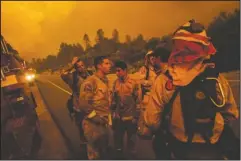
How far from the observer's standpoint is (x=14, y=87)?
10.4 ft

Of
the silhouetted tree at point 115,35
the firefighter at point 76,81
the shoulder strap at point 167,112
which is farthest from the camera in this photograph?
the silhouetted tree at point 115,35

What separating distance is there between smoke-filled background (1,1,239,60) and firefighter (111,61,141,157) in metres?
0.44

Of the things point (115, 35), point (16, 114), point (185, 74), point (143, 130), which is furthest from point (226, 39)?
point (16, 114)

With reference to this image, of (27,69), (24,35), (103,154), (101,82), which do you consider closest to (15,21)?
(24,35)

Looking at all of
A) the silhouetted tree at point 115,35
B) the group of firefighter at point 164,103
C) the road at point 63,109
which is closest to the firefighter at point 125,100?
the group of firefighter at point 164,103

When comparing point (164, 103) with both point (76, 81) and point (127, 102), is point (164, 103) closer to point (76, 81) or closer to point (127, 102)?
point (127, 102)

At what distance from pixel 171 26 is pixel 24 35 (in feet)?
5.19

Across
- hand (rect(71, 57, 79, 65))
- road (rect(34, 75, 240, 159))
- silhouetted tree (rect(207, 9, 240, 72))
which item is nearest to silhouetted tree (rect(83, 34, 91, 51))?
hand (rect(71, 57, 79, 65))

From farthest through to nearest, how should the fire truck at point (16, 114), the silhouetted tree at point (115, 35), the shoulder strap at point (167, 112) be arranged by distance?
the silhouetted tree at point (115, 35) → the fire truck at point (16, 114) → the shoulder strap at point (167, 112)

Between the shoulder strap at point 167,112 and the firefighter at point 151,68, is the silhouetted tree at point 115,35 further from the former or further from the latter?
the shoulder strap at point 167,112

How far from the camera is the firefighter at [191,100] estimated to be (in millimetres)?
3041

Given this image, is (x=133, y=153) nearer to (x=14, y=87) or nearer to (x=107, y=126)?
(x=107, y=126)

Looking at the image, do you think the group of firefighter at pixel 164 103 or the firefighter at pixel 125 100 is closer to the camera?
the group of firefighter at pixel 164 103

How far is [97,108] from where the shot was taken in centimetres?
323
